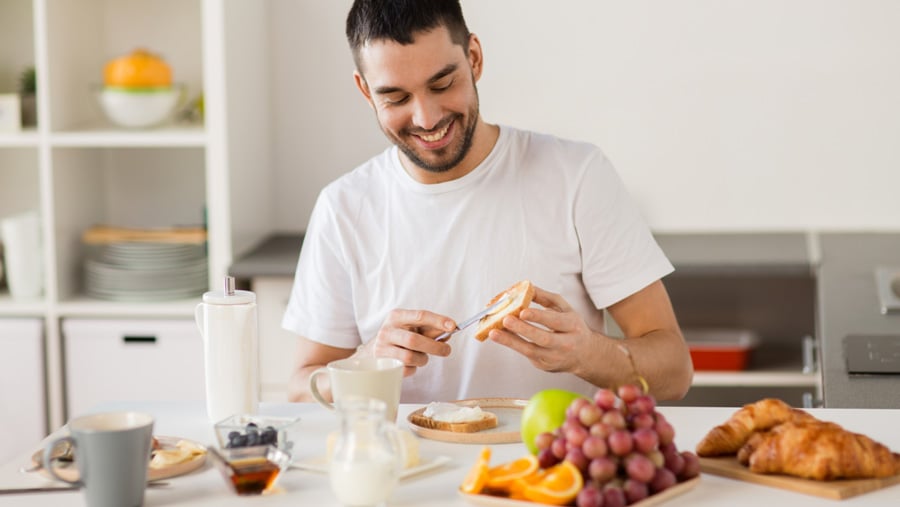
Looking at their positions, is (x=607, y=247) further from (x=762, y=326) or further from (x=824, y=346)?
(x=762, y=326)

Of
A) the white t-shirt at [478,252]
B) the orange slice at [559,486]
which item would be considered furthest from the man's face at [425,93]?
the orange slice at [559,486]

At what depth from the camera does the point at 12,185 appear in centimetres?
366

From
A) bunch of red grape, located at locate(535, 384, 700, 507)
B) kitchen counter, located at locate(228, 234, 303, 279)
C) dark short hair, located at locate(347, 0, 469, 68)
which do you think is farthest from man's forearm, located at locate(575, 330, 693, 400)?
kitchen counter, located at locate(228, 234, 303, 279)

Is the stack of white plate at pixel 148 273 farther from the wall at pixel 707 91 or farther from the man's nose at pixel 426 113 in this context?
the man's nose at pixel 426 113

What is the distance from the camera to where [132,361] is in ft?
10.6

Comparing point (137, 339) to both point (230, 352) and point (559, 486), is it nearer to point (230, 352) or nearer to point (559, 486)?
point (230, 352)

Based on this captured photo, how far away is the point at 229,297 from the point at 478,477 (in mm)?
545

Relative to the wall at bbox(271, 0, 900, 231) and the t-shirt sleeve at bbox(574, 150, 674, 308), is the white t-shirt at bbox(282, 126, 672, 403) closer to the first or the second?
the t-shirt sleeve at bbox(574, 150, 674, 308)

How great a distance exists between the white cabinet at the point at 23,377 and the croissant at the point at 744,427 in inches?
90.3

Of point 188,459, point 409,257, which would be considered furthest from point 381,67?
point 188,459

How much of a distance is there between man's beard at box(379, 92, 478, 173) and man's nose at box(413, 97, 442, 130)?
2.0 inches

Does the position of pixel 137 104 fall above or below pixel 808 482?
above

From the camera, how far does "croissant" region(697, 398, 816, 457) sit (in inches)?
57.4

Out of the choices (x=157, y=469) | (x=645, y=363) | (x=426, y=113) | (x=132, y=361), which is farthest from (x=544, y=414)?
(x=132, y=361)
